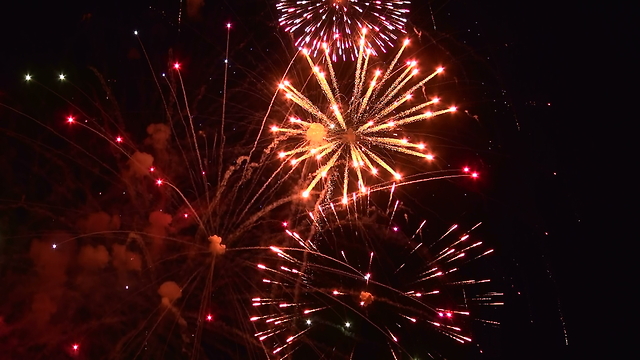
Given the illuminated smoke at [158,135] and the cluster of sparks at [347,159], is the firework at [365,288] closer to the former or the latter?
the cluster of sparks at [347,159]

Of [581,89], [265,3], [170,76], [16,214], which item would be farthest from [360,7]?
[16,214]

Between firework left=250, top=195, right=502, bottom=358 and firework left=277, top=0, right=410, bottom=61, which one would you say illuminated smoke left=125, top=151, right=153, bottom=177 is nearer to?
firework left=250, top=195, right=502, bottom=358

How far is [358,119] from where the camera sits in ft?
15.3

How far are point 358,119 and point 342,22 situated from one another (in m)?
1.20

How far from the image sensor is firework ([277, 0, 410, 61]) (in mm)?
4703

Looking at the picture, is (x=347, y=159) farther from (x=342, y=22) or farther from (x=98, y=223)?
(x=98, y=223)

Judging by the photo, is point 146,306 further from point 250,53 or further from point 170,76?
point 250,53

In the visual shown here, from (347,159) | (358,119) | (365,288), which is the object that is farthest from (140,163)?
(365,288)

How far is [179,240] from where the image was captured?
4.96 m

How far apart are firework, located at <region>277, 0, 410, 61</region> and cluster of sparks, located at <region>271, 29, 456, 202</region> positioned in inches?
4.4

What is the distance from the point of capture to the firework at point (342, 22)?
4703mm

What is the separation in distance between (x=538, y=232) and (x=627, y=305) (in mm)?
1654

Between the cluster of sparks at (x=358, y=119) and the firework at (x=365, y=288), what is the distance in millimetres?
593

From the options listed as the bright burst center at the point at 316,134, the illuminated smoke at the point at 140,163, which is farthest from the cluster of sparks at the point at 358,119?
the illuminated smoke at the point at 140,163
